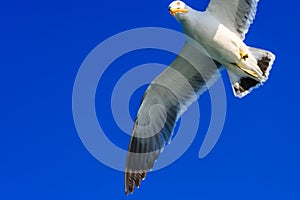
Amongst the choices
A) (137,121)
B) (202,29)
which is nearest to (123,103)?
(137,121)

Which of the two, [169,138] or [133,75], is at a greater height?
[133,75]

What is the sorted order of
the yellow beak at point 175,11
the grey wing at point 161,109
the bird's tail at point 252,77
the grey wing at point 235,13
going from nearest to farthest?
the yellow beak at point 175,11, the grey wing at point 235,13, the bird's tail at point 252,77, the grey wing at point 161,109

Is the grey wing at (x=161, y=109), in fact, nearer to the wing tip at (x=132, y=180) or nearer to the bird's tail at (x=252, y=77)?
the wing tip at (x=132, y=180)

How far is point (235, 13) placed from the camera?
1241cm

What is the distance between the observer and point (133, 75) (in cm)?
1320

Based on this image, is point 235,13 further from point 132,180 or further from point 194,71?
point 132,180

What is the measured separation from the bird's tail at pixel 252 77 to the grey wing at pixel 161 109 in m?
0.37

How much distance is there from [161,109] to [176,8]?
2185 millimetres

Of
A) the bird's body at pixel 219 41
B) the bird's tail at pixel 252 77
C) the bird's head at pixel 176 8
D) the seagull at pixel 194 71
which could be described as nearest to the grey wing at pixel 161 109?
the seagull at pixel 194 71

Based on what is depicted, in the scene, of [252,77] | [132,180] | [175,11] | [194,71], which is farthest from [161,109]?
[175,11]

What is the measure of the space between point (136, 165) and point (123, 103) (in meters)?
1.12

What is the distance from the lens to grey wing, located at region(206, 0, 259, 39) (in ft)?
A: 40.1

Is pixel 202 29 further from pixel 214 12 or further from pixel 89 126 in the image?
pixel 89 126

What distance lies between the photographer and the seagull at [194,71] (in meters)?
12.1
